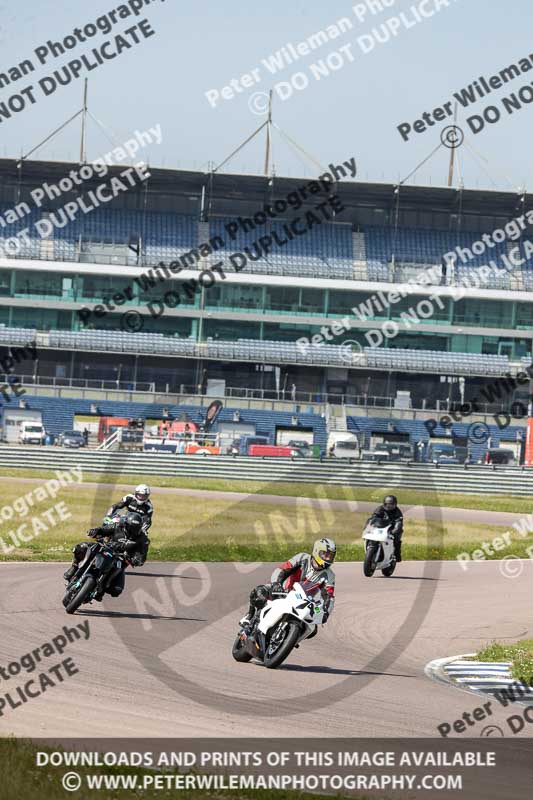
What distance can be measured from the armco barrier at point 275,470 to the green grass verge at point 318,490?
0.56m

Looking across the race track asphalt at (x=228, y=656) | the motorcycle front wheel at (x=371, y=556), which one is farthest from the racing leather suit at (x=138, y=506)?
the motorcycle front wheel at (x=371, y=556)

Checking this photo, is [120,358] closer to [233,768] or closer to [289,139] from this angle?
[289,139]

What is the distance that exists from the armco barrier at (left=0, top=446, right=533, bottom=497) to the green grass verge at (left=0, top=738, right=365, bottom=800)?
41.8 m

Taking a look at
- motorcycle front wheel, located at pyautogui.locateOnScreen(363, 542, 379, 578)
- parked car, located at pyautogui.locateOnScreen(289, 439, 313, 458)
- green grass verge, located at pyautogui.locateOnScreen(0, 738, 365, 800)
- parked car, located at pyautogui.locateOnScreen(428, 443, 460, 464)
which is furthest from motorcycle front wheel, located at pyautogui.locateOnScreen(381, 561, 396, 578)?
parked car, located at pyautogui.locateOnScreen(428, 443, 460, 464)

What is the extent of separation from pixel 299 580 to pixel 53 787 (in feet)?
19.6

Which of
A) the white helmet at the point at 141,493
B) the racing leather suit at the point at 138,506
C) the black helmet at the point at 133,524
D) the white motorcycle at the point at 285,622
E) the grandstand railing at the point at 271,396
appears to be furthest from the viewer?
the grandstand railing at the point at 271,396

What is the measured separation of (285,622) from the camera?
12797 millimetres

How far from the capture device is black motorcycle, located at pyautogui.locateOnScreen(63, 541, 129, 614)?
15.9m

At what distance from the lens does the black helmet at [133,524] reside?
18.0m

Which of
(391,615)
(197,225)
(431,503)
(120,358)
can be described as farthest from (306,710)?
(197,225)

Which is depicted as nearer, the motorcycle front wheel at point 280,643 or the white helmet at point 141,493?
the motorcycle front wheel at point 280,643

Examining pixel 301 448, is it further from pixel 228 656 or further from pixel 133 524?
pixel 228 656

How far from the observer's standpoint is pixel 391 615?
18.5m

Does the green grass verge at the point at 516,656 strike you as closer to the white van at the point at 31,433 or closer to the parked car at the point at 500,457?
the parked car at the point at 500,457
